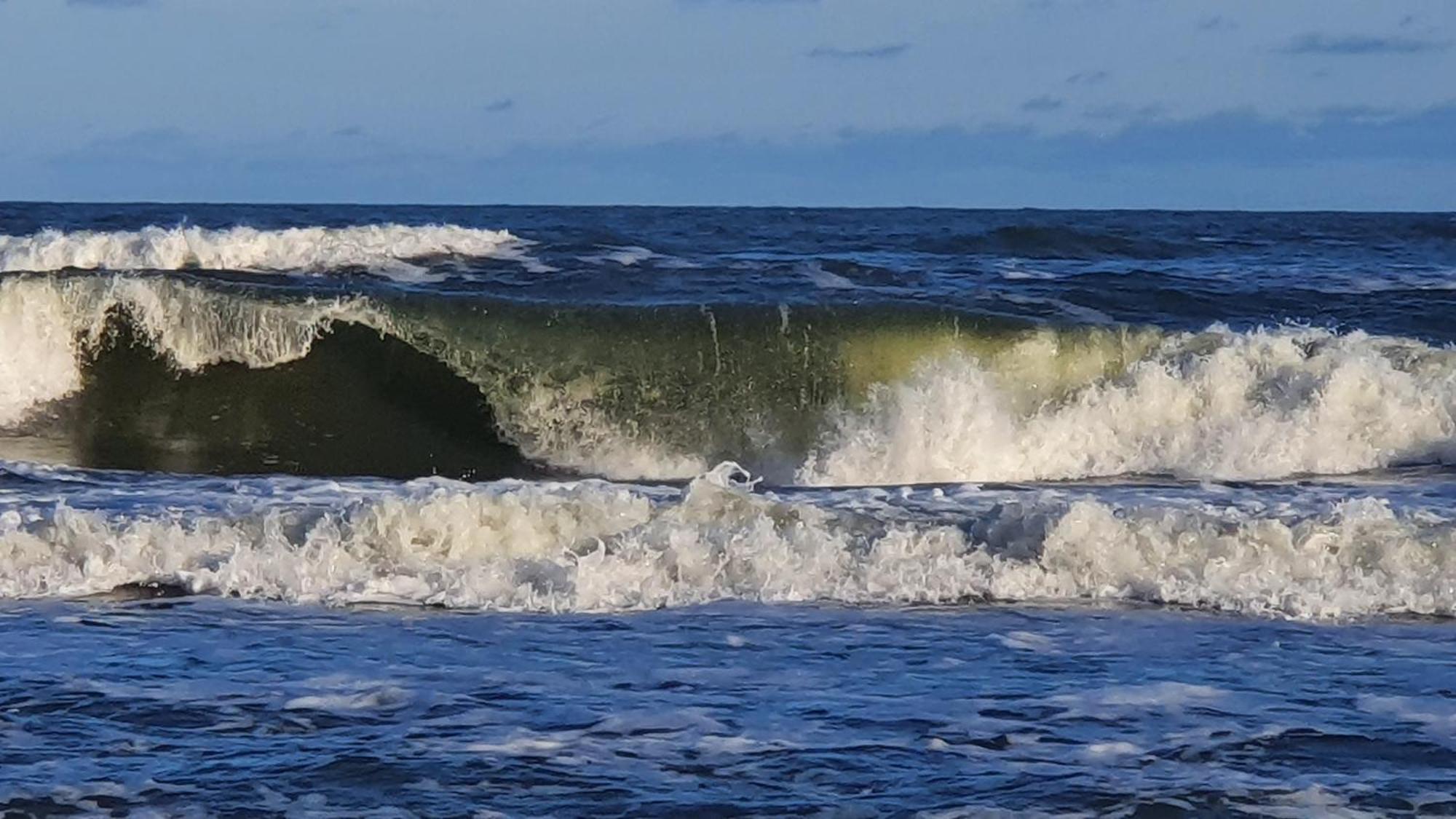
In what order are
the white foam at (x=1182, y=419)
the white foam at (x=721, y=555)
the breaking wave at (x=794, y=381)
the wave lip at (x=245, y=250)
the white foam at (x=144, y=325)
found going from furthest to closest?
the wave lip at (x=245, y=250) → the white foam at (x=144, y=325) → the breaking wave at (x=794, y=381) → the white foam at (x=1182, y=419) → the white foam at (x=721, y=555)

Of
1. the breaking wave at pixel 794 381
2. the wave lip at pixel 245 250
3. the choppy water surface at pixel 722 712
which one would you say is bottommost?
the choppy water surface at pixel 722 712

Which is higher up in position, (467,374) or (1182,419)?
(467,374)

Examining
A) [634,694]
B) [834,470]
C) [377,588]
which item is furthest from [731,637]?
[834,470]

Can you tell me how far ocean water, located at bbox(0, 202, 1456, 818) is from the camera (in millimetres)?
5363

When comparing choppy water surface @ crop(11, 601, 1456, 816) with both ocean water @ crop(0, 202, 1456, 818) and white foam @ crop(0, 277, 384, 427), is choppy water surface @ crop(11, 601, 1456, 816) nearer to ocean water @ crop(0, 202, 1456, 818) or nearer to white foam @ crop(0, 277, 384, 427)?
ocean water @ crop(0, 202, 1456, 818)

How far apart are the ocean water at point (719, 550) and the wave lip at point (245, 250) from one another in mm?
4466

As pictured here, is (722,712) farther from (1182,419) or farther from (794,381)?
(794,381)

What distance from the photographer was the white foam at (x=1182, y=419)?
13281 mm

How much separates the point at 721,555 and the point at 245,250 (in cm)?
1557

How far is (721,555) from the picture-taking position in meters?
8.37

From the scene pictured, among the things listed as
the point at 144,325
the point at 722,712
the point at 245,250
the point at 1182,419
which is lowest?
the point at 722,712

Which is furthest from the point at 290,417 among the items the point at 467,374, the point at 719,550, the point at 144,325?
the point at 719,550

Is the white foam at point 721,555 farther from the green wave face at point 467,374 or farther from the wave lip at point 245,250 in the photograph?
the wave lip at point 245,250

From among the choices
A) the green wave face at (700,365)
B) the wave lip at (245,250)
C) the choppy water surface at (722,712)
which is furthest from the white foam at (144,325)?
Result: the choppy water surface at (722,712)
